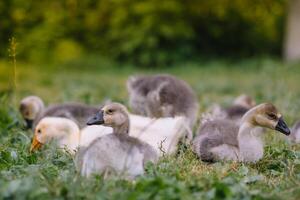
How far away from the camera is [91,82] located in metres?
13.3

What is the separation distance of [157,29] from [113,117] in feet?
38.7

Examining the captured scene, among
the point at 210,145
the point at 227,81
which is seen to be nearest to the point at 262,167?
the point at 210,145

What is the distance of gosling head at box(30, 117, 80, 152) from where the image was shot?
242 inches

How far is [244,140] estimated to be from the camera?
221 inches

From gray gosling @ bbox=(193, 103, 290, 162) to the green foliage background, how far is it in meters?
9.01

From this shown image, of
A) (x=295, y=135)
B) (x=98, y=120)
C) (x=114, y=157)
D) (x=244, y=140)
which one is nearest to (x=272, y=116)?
(x=244, y=140)

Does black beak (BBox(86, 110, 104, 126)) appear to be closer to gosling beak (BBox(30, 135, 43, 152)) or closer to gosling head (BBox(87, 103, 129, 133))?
gosling head (BBox(87, 103, 129, 133))

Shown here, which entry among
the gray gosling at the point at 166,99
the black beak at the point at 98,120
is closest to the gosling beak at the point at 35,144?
the black beak at the point at 98,120

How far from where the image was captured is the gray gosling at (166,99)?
7.22 meters

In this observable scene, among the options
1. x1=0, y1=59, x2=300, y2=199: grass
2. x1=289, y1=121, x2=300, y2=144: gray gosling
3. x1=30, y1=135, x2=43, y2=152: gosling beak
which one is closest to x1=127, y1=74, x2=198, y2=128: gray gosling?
x1=0, y1=59, x2=300, y2=199: grass

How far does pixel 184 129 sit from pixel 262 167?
1.17 m

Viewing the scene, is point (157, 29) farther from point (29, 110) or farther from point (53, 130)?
point (53, 130)

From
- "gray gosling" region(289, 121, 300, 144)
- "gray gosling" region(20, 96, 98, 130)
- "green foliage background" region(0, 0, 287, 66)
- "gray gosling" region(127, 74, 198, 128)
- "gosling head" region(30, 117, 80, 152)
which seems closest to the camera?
"gosling head" region(30, 117, 80, 152)

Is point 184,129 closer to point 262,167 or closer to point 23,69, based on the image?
point 262,167
